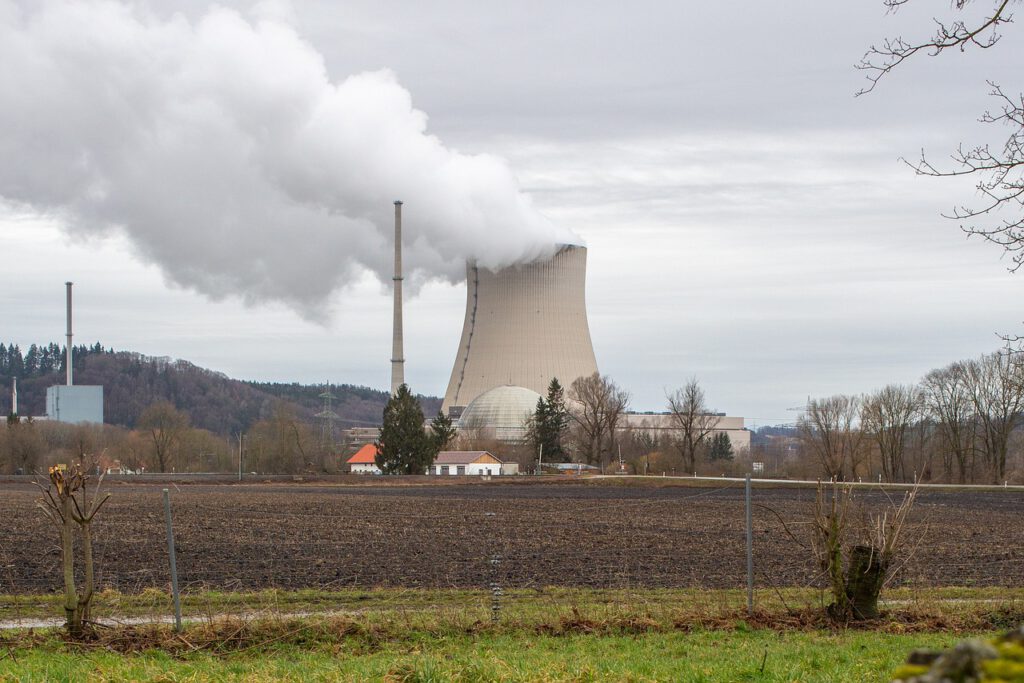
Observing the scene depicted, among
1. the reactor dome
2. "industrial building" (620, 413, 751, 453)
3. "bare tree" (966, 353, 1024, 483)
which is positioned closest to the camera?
"bare tree" (966, 353, 1024, 483)

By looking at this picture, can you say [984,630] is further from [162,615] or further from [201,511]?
[201,511]

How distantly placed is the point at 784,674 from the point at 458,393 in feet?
223

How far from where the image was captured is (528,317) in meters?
61.3

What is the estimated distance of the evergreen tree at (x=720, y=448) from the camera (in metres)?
84.9

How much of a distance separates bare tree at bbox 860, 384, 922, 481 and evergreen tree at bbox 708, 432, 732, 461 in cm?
1833

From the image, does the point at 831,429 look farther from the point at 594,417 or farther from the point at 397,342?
the point at 397,342

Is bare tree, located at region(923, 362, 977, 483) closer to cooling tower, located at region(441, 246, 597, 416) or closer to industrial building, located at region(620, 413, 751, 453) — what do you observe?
→ cooling tower, located at region(441, 246, 597, 416)

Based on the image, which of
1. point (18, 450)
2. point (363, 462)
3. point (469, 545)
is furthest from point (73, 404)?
point (469, 545)

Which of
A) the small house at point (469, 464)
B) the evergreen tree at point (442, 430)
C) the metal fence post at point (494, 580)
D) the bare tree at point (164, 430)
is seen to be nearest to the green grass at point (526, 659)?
the metal fence post at point (494, 580)

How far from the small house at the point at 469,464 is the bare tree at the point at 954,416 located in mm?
26514

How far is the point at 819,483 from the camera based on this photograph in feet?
27.6

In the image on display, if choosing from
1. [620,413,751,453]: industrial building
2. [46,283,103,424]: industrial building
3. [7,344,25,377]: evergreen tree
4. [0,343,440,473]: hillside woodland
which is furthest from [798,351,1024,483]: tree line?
[7,344,25,377]: evergreen tree

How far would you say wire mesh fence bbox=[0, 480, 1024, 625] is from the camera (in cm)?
1126

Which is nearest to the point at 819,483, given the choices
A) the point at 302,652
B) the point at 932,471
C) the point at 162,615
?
the point at 302,652
